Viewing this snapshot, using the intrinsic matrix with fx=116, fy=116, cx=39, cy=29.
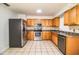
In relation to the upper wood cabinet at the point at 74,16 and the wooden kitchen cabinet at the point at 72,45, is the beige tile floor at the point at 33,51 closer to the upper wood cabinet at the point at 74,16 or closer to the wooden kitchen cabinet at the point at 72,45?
the wooden kitchen cabinet at the point at 72,45

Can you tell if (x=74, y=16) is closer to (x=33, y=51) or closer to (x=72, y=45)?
(x=72, y=45)

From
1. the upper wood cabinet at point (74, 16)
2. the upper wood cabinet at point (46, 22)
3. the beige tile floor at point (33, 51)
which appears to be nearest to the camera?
the upper wood cabinet at point (74, 16)

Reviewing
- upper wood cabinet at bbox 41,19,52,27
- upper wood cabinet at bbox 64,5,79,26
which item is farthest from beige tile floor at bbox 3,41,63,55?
upper wood cabinet at bbox 41,19,52,27

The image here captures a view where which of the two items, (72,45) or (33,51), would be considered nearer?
(72,45)

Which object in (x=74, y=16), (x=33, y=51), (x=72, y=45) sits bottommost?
(x=33, y=51)

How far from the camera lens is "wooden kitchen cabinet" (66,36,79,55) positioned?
4.45 meters

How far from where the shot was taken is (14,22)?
21.6 feet

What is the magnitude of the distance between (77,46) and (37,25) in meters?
6.32

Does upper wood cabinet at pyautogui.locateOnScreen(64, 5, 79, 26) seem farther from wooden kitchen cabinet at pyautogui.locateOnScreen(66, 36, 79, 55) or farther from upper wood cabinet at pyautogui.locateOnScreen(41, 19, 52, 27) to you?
upper wood cabinet at pyautogui.locateOnScreen(41, 19, 52, 27)

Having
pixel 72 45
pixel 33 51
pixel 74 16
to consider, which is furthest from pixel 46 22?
pixel 72 45

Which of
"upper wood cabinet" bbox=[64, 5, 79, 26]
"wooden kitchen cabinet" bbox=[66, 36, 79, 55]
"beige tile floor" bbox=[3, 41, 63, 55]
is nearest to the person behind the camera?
"upper wood cabinet" bbox=[64, 5, 79, 26]

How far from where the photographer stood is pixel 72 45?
14.8 feet

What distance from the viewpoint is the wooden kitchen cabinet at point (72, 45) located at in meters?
4.45

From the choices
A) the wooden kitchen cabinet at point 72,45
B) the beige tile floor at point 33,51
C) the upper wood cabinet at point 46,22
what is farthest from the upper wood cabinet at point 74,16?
the upper wood cabinet at point 46,22
